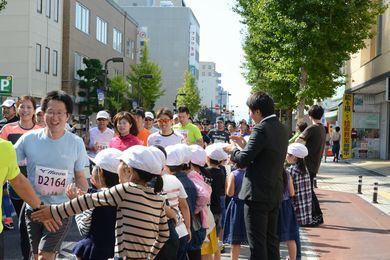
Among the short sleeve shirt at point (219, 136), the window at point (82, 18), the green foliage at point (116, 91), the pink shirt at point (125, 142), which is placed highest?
the window at point (82, 18)

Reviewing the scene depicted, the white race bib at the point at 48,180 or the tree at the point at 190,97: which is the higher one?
the tree at the point at 190,97

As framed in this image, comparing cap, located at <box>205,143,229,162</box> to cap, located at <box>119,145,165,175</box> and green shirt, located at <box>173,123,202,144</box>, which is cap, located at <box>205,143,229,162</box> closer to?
cap, located at <box>119,145,165,175</box>

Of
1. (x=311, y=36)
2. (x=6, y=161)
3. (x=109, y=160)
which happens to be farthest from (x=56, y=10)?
(x=6, y=161)

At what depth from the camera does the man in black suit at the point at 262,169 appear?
18.0ft

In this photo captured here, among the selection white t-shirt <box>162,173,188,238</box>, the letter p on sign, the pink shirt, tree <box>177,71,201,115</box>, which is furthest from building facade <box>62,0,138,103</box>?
white t-shirt <box>162,173,188,238</box>

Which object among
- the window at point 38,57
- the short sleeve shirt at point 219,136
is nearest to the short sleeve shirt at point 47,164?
the short sleeve shirt at point 219,136

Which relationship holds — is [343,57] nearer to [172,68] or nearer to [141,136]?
[141,136]

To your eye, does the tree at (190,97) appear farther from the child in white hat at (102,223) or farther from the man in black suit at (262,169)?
the child in white hat at (102,223)

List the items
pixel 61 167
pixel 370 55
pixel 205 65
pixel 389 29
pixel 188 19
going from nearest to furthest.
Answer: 1. pixel 61 167
2. pixel 389 29
3. pixel 370 55
4. pixel 188 19
5. pixel 205 65

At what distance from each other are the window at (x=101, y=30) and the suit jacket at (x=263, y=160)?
4367 cm

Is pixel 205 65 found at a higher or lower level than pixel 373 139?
higher

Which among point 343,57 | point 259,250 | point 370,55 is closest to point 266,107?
point 259,250

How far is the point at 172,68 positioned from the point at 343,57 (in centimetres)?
8157

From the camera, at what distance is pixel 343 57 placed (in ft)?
88.2
